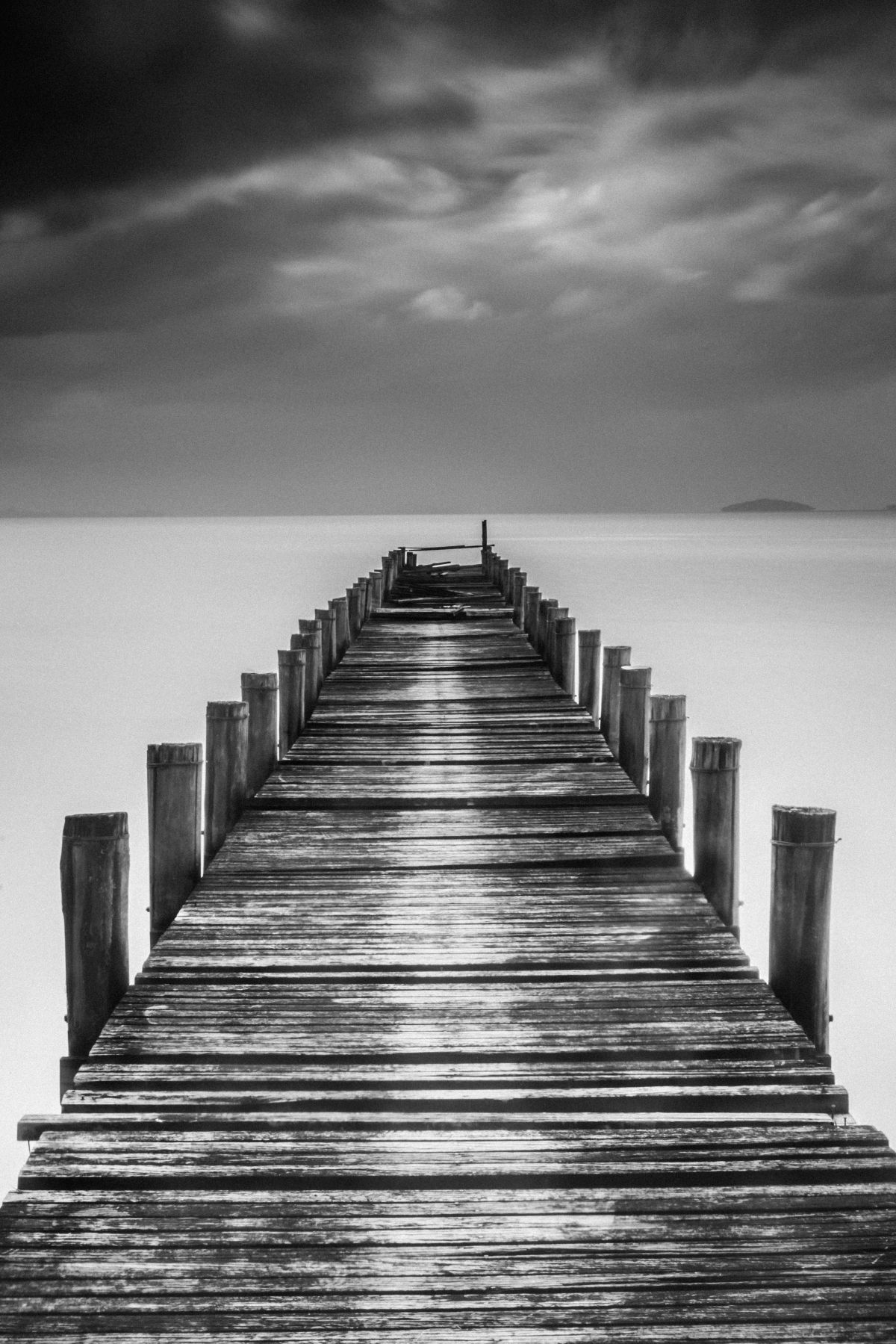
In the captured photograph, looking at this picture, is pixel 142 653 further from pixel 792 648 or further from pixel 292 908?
pixel 292 908

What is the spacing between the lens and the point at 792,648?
3117 cm

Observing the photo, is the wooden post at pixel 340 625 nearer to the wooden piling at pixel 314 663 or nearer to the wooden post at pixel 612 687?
the wooden piling at pixel 314 663

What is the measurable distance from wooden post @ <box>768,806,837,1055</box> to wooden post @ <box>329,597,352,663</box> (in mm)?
8319

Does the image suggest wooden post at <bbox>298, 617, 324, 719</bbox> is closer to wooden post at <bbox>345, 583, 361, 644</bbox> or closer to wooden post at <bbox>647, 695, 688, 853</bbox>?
wooden post at <bbox>647, 695, 688, 853</bbox>

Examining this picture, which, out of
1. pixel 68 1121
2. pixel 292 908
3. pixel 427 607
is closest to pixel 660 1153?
pixel 68 1121

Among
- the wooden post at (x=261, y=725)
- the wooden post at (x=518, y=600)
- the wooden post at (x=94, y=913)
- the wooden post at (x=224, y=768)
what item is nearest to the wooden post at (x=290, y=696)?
the wooden post at (x=261, y=725)

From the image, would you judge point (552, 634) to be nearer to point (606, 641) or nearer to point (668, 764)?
point (668, 764)

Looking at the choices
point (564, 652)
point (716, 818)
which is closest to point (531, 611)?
point (564, 652)

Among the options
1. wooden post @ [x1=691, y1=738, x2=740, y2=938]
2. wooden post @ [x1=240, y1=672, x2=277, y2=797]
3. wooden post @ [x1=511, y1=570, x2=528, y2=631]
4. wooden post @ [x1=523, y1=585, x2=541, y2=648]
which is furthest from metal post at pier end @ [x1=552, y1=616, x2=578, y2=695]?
wooden post @ [x1=691, y1=738, x2=740, y2=938]

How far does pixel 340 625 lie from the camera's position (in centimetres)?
1283

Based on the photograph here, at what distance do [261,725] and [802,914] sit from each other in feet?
13.1

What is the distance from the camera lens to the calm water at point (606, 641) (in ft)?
30.0

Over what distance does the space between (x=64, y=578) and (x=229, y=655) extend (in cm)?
3284

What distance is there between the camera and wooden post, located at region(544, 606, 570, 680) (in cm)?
1109
